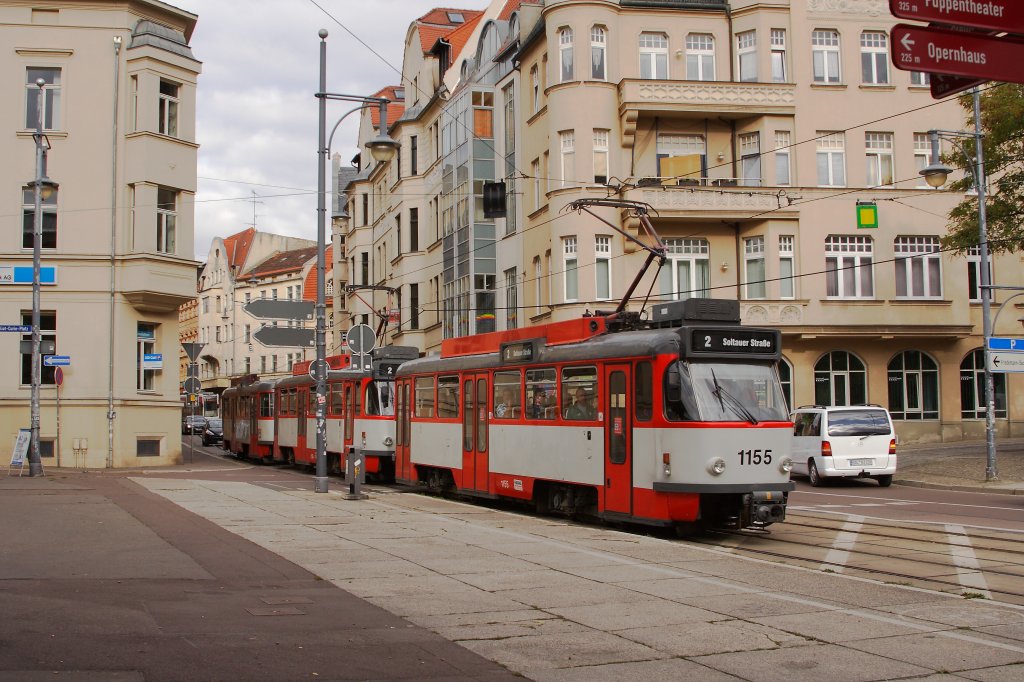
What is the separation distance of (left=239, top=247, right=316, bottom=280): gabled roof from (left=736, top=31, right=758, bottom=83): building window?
6434 centimetres

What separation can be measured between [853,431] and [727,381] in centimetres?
1222

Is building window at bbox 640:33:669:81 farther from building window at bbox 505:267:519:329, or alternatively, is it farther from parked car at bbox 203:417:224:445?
parked car at bbox 203:417:224:445

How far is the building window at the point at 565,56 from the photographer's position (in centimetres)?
3650

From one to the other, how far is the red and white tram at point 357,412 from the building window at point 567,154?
1008 centimetres

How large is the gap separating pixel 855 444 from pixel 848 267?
1331 centimetres

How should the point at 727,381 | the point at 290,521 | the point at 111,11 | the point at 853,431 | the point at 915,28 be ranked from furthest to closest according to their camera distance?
the point at 111,11
the point at 853,431
the point at 290,521
the point at 727,381
the point at 915,28

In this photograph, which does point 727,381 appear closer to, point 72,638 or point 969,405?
point 72,638

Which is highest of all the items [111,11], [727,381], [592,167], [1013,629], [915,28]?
[111,11]

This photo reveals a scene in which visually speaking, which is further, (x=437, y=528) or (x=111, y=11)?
(x=111, y=11)

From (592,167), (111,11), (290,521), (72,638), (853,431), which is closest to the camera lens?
(72,638)

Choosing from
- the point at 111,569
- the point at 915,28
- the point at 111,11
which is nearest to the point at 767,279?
the point at 111,11

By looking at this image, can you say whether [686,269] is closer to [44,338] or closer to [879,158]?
[879,158]

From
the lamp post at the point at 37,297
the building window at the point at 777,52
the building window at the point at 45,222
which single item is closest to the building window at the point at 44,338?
the building window at the point at 45,222

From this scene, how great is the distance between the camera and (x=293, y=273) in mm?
98188
